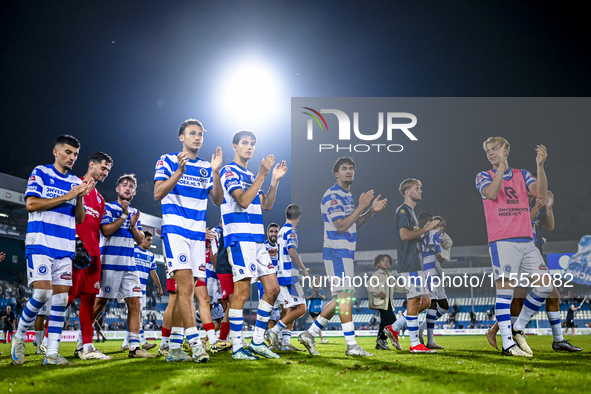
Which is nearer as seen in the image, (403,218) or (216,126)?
(403,218)

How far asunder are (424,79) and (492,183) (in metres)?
19.4

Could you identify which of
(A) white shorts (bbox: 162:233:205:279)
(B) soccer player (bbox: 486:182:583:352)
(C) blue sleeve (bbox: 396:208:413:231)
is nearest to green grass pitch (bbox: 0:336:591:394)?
(A) white shorts (bbox: 162:233:205:279)

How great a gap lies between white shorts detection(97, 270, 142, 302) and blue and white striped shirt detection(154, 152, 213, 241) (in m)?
2.35

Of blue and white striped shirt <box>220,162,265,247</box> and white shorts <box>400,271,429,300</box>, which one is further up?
blue and white striped shirt <box>220,162,265,247</box>

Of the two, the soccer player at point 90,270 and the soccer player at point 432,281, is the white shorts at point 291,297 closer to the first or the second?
the soccer player at point 432,281

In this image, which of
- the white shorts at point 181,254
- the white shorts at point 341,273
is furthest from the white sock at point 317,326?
the white shorts at point 181,254

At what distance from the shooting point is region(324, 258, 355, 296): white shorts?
19.8 ft

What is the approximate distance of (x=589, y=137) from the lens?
35.5 metres

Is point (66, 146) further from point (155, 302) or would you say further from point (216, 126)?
point (155, 302)

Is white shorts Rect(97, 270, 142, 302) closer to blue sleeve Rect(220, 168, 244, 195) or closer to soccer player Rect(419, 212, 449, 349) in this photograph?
blue sleeve Rect(220, 168, 244, 195)

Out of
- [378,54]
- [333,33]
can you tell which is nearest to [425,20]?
[378,54]

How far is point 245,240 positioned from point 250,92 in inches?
878

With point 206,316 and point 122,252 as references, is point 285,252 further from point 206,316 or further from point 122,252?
point 122,252

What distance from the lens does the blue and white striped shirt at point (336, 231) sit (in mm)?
6316
